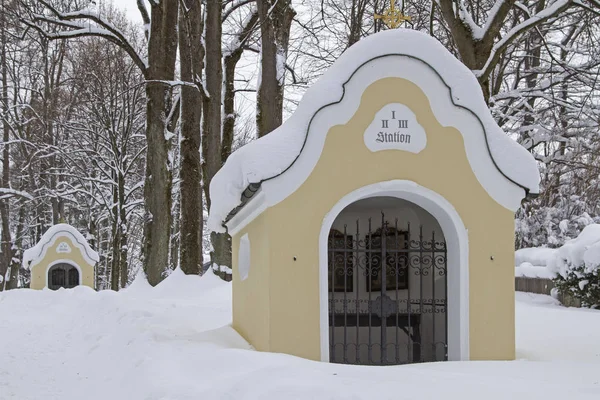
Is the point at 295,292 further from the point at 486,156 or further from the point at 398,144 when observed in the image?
the point at 486,156

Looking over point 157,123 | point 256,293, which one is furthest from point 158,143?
point 256,293

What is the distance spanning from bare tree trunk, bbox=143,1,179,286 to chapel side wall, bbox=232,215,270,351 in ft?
26.5

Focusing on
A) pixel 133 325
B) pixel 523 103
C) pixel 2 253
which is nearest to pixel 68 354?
pixel 133 325

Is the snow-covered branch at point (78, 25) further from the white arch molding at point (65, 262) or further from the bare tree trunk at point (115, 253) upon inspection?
the white arch molding at point (65, 262)

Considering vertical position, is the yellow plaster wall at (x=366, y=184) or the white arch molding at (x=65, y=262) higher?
the yellow plaster wall at (x=366, y=184)

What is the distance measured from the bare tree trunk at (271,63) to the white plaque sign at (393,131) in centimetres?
610

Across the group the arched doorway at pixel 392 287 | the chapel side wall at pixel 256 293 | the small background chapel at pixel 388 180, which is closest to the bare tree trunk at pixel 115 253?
the arched doorway at pixel 392 287

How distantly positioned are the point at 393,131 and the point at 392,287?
171 inches

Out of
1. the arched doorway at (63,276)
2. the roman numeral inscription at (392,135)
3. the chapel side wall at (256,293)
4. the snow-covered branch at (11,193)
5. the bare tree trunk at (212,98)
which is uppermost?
the bare tree trunk at (212,98)

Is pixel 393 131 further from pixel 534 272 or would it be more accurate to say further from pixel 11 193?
pixel 11 193

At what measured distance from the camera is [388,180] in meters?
7.78

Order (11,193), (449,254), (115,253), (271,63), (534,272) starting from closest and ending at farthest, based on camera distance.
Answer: (449,254), (271,63), (534,272), (115,253), (11,193)

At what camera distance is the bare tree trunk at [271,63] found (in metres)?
13.4

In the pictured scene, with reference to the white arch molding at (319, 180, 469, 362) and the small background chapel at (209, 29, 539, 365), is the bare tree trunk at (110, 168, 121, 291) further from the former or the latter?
the white arch molding at (319, 180, 469, 362)
